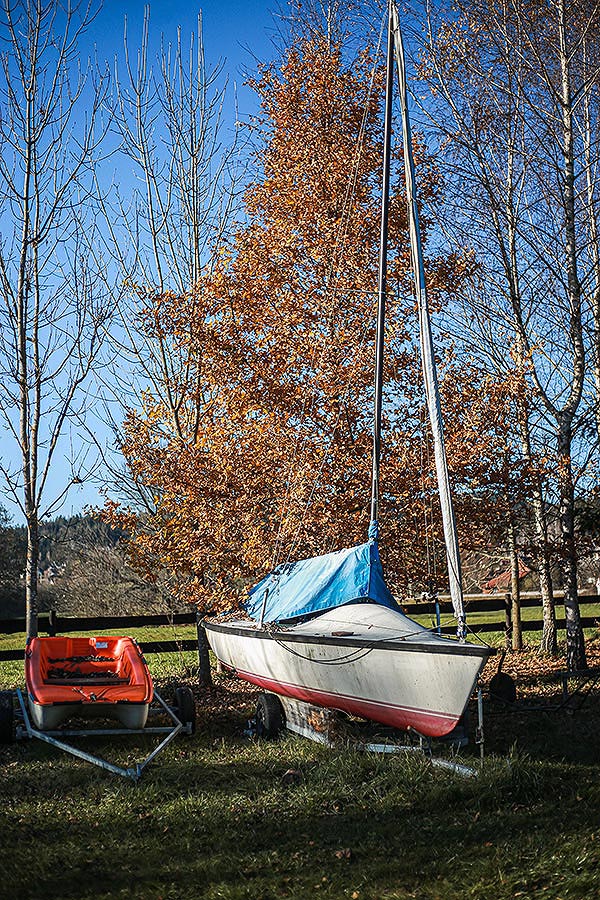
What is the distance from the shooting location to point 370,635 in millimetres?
8156

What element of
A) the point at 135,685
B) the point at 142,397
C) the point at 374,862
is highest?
the point at 142,397

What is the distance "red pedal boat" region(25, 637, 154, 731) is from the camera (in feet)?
27.5

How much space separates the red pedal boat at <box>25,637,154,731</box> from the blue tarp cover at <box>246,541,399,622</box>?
1.71 meters

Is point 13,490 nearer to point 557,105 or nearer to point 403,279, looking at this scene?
point 403,279

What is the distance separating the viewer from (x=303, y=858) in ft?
18.5

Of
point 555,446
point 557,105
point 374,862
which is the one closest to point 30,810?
point 374,862

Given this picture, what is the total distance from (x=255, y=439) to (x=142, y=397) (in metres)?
3.04

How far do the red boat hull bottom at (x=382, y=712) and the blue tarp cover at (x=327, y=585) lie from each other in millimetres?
873

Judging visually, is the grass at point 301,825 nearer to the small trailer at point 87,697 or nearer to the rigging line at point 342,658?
the small trailer at point 87,697

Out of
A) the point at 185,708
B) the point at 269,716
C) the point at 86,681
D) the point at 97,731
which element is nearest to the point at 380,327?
the point at 269,716

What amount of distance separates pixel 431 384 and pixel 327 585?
2.57 meters

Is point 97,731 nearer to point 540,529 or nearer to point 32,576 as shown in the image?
point 32,576

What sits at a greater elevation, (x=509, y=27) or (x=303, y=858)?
(x=509, y=27)

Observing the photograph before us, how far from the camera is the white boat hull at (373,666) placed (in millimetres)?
7227
